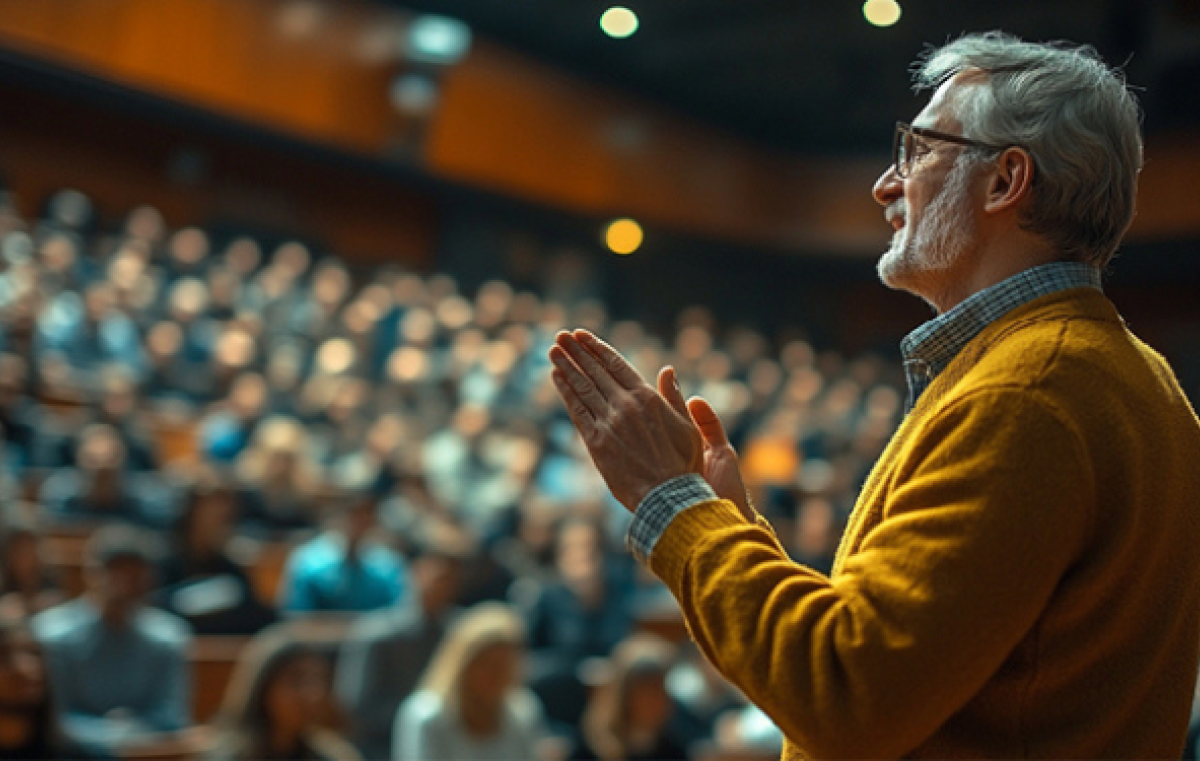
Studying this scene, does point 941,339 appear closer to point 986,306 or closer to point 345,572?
point 986,306

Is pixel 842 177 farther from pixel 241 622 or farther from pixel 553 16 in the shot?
pixel 241 622

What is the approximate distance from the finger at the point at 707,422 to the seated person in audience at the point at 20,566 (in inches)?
38.6

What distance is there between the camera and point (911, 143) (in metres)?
0.36

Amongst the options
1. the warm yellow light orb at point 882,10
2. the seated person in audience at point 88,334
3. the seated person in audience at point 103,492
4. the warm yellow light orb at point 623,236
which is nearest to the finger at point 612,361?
the warm yellow light orb at point 882,10

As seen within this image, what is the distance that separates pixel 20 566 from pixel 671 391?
1.03 m

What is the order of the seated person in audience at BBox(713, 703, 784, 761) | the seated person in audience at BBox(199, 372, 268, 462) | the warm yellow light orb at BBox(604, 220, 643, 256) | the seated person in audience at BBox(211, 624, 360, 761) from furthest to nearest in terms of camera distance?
the warm yellow light orb at BBox(604, 220, 643, 256) → the seated person in audience at BBox(199, 372, 268, 462) → the seated person in audience at BBox(713, 703, 784, 761) → the seated person in audience at BBox(211, 624, 360, 761)

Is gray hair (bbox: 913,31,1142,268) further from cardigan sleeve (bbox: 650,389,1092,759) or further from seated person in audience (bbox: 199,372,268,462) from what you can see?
seated person in audience (bbox: 199,372,268,462)

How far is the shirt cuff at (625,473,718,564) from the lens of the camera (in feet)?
1.03

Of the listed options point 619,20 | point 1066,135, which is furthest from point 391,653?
point 1066,135

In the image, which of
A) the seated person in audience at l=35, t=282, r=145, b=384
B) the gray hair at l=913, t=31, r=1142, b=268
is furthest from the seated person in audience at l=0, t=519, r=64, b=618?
the gray hair at l=913, t=31, r=1142, b=268

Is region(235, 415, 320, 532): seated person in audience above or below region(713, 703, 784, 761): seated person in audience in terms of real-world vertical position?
above

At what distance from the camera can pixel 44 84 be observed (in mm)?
2662

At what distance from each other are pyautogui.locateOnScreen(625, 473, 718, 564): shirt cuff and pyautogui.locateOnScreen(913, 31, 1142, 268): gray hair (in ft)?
0.38

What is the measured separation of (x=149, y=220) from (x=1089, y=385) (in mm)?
2663
